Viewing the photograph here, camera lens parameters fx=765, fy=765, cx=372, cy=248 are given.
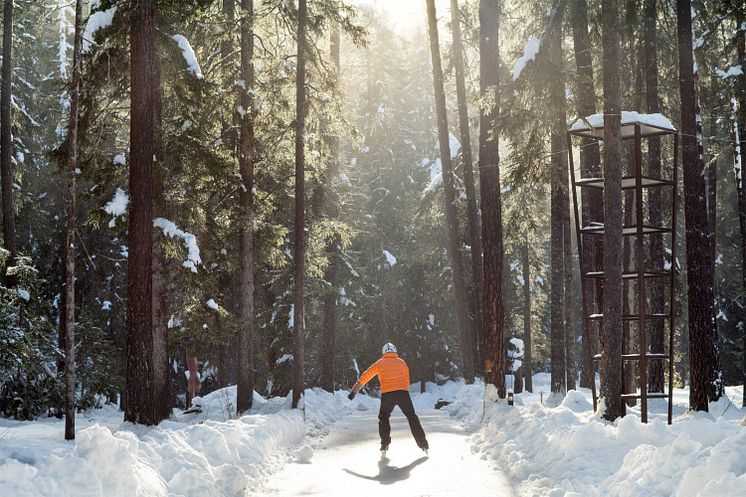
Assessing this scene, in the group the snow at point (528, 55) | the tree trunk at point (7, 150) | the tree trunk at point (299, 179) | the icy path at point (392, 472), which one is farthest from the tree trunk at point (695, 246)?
the tree trunk at point (7, 150)

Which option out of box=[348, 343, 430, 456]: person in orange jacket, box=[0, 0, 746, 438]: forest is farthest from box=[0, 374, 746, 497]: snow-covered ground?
box=[0, 0, 746, 438]: forest

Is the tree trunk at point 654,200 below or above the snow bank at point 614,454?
above

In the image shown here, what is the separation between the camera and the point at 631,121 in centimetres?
1373

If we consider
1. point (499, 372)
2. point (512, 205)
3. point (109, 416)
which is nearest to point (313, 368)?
point (109, 416)

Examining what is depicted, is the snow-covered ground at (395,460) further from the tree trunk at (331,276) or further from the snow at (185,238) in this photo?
the tree trunk at (331,276)

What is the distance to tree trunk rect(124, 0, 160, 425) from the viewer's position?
1325cm

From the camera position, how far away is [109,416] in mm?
23375

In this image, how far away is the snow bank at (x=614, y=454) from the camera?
615 centimetres

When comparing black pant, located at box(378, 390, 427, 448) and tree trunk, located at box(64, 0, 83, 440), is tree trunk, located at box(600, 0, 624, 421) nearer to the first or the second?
black pant, located at box(378, 390, 427, 448)

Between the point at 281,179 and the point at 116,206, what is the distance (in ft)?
24.1

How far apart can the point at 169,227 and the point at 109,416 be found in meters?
10.5

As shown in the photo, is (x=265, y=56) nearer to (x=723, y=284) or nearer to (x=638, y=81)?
(x=638, y=81)

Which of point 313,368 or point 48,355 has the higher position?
point 48,355

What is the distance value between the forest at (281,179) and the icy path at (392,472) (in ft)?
9.58
